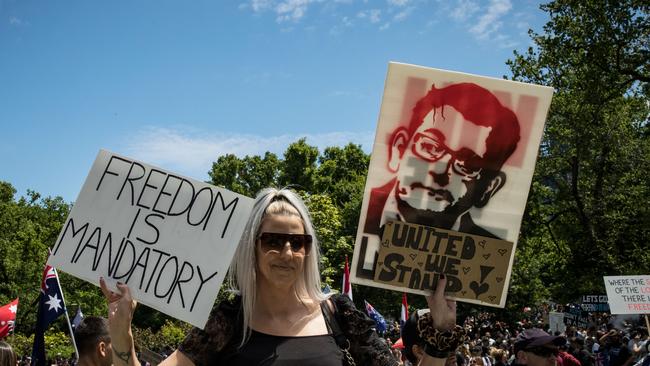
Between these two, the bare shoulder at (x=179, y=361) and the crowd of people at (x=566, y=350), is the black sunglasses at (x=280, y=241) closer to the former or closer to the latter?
the bare shoulder at (x=179, y=361)

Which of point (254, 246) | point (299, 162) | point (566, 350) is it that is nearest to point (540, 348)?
point (254, 246)

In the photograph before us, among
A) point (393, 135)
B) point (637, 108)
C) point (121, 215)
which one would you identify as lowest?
point (121, 215)

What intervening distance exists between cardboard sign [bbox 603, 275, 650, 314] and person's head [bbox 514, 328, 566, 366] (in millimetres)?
6456

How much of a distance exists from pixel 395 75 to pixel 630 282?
9433mm

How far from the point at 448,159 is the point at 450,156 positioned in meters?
0.02

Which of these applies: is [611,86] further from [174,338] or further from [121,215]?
[174,338]

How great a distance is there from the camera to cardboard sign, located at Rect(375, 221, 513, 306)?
3.11 metres

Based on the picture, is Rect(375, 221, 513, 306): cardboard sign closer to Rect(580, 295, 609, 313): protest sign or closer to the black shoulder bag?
the black shoulder bag

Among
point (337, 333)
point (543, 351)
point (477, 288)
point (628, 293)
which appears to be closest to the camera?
point (337, 333)

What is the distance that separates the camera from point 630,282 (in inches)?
437

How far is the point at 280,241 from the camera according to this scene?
283 cm

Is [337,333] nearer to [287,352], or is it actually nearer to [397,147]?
[287,352]

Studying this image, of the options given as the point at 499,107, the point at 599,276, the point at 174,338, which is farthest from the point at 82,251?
the point at 174,338

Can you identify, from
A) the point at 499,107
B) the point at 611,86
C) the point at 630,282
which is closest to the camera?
the point at 499,107
